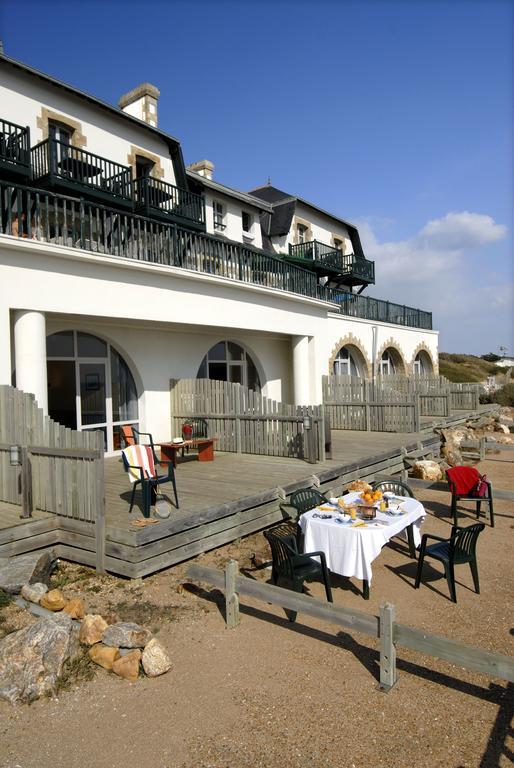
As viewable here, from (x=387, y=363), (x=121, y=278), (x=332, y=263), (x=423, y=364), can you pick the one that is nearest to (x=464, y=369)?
(x=423, y=364)

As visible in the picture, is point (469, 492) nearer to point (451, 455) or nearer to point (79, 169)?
point (451, 455)

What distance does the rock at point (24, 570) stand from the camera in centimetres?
523

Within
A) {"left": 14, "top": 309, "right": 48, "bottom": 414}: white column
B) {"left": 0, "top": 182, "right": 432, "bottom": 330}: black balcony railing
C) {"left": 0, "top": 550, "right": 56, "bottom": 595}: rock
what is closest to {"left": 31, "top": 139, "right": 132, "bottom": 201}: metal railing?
{"left": 0, "top": 182, "right": 432, "bottom": 330}: black balcony railing

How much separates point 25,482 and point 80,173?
8.40 metres

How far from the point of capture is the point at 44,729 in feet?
11.3

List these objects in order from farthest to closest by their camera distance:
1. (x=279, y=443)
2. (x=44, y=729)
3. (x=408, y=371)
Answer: (x=408, y=371)
(x=279, y=443)
(x=44, y=729)

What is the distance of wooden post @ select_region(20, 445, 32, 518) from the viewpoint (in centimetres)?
633

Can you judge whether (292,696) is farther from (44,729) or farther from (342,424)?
(342,424)

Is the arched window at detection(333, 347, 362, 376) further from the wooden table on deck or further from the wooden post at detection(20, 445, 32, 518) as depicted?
the wooden post at detection(20, 445, 32, 518)

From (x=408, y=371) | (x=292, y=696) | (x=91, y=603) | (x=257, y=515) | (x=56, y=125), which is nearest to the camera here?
(x=292, y=696)

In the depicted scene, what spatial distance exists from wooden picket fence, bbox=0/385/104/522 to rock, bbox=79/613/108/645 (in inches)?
60.5

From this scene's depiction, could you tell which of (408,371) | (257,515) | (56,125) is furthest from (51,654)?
(408,371)

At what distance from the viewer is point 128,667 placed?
401 centimetres

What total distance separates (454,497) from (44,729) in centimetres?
667
